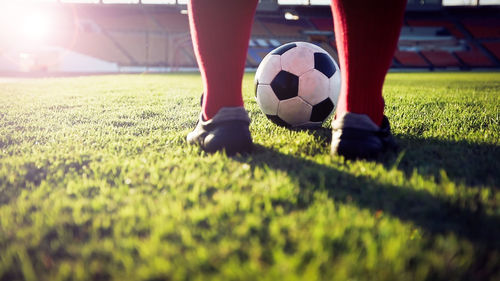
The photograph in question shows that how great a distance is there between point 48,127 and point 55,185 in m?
1.18

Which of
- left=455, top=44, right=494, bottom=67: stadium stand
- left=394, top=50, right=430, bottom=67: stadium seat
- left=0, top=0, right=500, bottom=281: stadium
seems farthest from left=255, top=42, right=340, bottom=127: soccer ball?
left=455, top=44, right=494, bottom=67: stadium stand

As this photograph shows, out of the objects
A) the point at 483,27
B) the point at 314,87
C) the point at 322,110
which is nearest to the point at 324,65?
the point at 314,87

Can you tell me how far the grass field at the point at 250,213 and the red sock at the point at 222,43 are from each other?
25 cm

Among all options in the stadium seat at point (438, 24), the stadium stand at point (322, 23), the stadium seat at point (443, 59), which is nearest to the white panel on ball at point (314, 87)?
the stadium stand at point (322, 23)

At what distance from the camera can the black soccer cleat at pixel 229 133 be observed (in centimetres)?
127

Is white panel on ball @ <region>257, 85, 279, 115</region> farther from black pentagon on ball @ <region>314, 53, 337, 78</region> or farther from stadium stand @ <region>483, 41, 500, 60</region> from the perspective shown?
stadium stand @ <region>483, 41, 500, 60</region>

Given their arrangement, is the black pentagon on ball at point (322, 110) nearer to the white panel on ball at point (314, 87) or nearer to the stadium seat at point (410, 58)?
the white panel on ball at point (314, 87)

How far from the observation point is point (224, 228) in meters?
0.70

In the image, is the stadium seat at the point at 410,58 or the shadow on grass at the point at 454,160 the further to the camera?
the stadium seat at the point at 410,58

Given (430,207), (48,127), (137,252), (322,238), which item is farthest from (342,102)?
(48,127)

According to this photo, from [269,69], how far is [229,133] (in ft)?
2.63

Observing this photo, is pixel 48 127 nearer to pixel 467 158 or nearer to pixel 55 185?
pixel 55 185

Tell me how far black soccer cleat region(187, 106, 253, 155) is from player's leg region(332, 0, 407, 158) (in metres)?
0.33

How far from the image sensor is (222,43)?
4.20 feet
